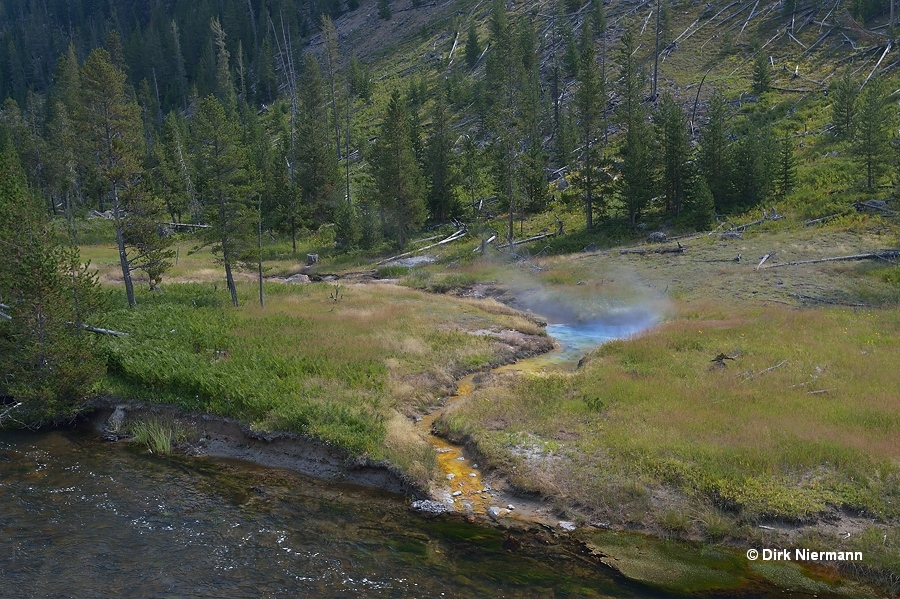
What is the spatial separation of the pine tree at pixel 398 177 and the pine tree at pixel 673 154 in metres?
19.8

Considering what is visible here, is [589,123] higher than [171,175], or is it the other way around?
[171,175]

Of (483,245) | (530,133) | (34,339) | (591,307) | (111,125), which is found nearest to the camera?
(34,339)

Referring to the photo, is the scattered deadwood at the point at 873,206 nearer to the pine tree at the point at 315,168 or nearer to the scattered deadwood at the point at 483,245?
the scattered deadwood at the point at 483,245

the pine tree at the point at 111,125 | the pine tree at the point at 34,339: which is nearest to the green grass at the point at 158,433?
the pine tree at the point at 34,339

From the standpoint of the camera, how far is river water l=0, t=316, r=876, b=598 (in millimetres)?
11930

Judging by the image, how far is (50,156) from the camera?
7350cm

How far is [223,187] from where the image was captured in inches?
1328

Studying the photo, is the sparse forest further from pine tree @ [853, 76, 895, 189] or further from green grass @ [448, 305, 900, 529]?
pine tree @ [853, 76, 895, 189]

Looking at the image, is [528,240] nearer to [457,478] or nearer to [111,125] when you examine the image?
[111,125]

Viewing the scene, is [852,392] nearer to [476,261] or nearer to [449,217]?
[476,261]

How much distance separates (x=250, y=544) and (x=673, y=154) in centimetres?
4532

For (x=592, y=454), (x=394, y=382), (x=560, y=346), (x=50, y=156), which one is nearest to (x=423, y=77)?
(x=50, y=156)

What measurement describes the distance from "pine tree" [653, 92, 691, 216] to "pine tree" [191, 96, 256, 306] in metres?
31.7

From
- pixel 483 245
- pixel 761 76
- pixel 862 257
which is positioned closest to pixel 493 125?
pixel 483 245
